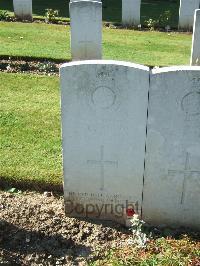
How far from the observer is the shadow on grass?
13.8ft

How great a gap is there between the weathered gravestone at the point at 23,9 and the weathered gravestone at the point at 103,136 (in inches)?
465

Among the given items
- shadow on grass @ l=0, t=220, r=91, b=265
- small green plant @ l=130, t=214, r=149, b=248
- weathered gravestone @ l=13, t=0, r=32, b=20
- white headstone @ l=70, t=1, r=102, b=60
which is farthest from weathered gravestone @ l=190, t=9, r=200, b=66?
weathered gravestone @ l=13, t=0, r=32, b=20

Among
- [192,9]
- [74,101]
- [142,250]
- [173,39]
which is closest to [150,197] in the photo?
[142,250]

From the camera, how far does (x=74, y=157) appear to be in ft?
15.0

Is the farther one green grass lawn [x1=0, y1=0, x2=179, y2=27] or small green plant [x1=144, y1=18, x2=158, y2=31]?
green grass lawn [x1=0, y1=0, x2=179, y2=27]

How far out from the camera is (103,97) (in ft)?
13.9

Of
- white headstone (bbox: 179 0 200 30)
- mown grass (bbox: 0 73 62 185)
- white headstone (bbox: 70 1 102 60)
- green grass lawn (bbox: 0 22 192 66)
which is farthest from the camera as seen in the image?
white headstone (bbox: 179 0 200 30)

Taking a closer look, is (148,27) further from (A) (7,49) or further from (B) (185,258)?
(B) (185,258)

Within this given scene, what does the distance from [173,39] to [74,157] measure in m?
9.96

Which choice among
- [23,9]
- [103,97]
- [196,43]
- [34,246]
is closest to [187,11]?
[196,43]

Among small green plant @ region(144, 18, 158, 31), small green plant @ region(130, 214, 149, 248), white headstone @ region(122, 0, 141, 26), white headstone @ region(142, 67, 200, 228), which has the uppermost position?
white headstone @ region(122, 0, 141, 26)

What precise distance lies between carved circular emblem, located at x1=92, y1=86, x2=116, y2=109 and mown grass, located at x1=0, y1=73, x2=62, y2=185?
Answer: 1.58 metres

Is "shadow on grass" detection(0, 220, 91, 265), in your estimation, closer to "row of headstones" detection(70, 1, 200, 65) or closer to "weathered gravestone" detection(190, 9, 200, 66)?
"row of headstones" detection(70, 1, 200, 65)

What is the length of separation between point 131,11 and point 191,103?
1156cm
